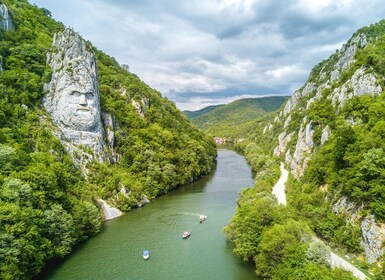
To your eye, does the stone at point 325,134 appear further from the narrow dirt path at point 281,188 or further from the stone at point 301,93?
the stone at point 301,93

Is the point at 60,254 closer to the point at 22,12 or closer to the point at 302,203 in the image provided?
the point at 302,203

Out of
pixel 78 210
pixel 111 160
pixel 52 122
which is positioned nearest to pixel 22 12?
pixel 52 122

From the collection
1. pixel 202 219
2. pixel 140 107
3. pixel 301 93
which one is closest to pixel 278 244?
pixel 202 219

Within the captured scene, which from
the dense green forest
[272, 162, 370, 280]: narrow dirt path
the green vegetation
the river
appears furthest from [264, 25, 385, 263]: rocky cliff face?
the dense green forest

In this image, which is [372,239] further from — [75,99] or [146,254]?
[75,99]

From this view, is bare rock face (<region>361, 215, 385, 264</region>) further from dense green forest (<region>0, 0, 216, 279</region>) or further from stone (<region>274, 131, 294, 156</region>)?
stone (<region>274, 131, 294, 156</region>)

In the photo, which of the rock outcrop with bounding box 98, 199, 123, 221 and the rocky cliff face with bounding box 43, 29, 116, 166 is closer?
the rock outcrop with bounding box 98, 199, 123, 221
